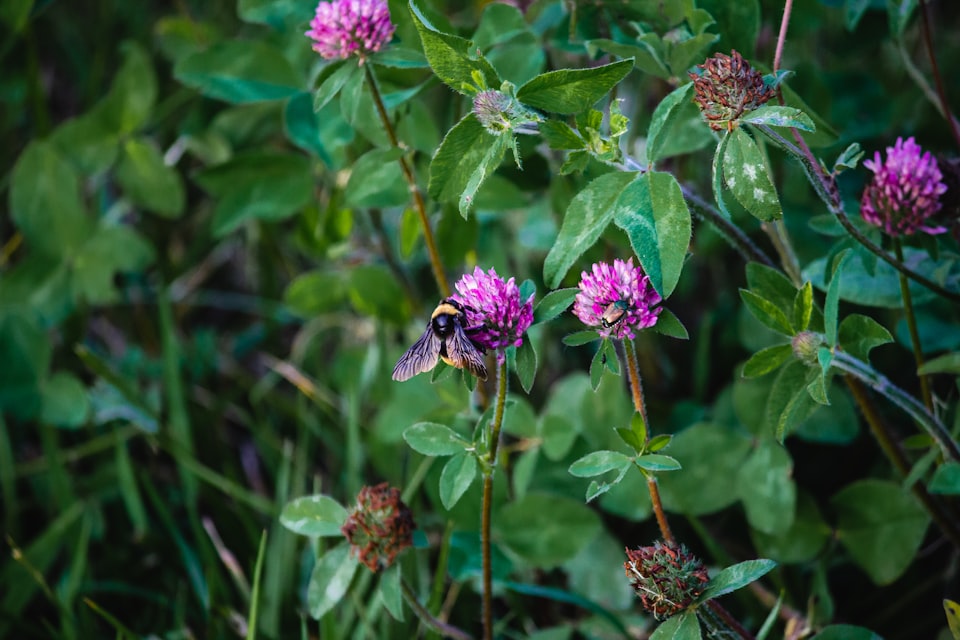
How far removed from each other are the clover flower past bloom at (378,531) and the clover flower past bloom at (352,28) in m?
0.58

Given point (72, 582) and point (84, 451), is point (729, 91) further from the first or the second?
point (84, 451)

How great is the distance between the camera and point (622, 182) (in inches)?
43.3

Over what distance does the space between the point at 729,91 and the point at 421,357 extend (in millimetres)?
465

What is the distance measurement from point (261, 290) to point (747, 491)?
5.18 ft

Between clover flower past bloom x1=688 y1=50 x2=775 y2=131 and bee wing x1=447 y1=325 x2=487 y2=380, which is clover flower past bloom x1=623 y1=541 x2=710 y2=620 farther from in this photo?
clover flower past bloom x1=688 y1=50 x2=775 y2=131

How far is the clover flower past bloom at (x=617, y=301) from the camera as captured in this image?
1027mm

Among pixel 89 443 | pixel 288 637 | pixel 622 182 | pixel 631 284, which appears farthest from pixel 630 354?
pixel 89 443

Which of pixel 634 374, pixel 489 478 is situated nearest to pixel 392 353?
pixel 489 478

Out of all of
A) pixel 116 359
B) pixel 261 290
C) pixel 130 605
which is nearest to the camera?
pixel 130 605

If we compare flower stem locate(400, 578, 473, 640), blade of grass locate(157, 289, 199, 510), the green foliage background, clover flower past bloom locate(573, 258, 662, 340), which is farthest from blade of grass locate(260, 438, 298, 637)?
clover flower past bloom locate(573, 258, 662, 340)

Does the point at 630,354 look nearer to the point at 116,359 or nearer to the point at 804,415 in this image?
the point at 804,415

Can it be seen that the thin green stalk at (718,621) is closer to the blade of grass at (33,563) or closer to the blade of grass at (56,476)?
the blade of grass at (33,563)

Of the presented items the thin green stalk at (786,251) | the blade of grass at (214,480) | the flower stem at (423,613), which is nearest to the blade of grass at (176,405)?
the blade of grass at (214,480)

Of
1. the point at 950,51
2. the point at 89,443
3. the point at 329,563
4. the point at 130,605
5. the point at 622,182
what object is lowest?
the point at 130,605
